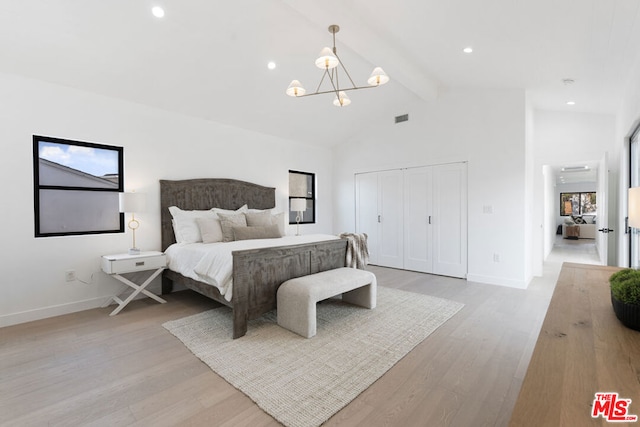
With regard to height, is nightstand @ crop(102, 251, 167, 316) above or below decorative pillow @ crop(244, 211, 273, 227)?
below

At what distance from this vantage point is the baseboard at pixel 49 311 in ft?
10.00

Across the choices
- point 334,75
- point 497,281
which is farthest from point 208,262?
point 497,281

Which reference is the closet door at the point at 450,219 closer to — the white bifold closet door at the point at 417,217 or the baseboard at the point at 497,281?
the white bifold closet door at the point at 417,217

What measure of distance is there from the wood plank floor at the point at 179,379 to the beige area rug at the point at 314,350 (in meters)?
0.09

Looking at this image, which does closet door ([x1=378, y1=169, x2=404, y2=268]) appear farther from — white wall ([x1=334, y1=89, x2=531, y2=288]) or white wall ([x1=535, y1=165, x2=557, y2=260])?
white wall ([x1=535, y1=165, x2=557, y2=260])

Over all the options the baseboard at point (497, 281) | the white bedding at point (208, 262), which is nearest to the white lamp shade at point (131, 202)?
the white bedding at point (208, 262)

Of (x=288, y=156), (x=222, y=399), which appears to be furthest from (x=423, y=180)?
(x=222, y=399)

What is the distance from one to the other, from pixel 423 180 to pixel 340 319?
10.4ft

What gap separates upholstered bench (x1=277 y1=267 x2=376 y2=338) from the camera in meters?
2.73

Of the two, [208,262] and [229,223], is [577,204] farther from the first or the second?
[208,262]

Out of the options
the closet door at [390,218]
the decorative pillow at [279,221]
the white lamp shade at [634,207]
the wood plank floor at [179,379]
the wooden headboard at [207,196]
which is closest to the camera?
the white lamp shade at [634,207]

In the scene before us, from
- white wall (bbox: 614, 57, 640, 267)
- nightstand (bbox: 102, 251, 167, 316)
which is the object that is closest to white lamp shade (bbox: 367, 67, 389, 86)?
white wall (bbox: 614, 57, 640, 267)

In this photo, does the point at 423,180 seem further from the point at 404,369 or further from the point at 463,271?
the point at 404,369

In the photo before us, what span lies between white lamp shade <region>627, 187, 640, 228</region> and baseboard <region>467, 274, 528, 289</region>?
9.99ft
